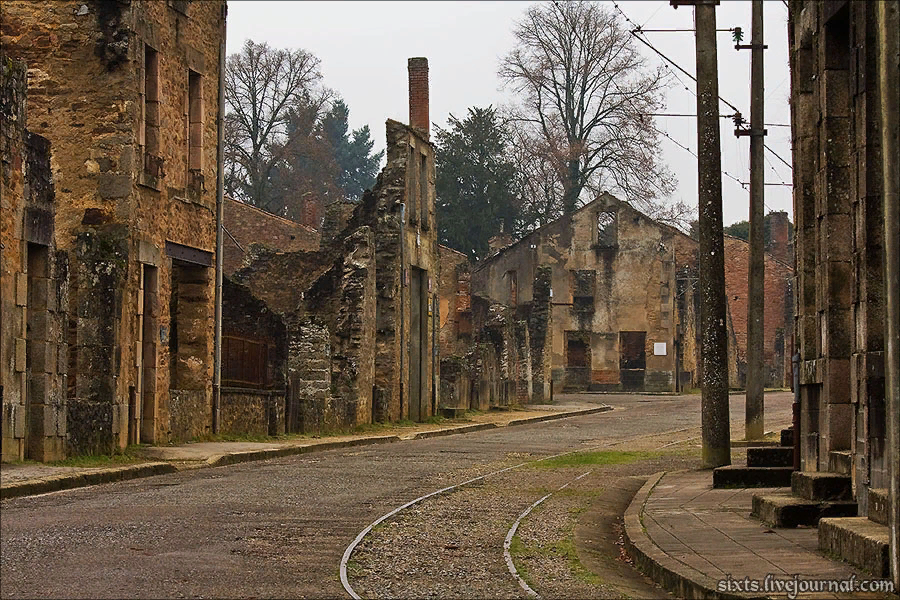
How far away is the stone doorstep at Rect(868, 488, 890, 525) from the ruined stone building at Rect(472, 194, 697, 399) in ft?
160

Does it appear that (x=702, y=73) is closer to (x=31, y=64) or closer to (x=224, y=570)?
(x=31, y=64)

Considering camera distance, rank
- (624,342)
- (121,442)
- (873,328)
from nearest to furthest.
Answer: (873,328) → (121,442) → (624,342)

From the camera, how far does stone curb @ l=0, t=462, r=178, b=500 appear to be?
13805 millimetres

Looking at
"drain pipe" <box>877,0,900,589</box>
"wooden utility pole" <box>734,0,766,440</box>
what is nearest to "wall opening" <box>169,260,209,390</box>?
"wooden utility pole" <box>734,0,766,440</box>

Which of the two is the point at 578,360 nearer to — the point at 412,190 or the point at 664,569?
the point at 412,190

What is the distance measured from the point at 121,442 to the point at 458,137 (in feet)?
175

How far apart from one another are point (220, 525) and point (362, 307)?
1927 centimetres

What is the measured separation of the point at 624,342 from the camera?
60.9 m

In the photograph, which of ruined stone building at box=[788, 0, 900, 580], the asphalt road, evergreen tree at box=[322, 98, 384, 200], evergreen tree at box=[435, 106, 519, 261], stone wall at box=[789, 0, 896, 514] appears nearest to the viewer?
the asphalt road

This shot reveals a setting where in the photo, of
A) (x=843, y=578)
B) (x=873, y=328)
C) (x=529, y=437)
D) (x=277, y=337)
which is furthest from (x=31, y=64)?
(x=843, y=578)

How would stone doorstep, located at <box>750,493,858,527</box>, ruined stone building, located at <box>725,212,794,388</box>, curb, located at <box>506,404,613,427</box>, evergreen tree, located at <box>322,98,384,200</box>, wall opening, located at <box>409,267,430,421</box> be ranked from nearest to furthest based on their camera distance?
stone doorstep, located at <box>750,493,858,527</box> < wall opening, located at <box>409,267,430,421</box> < curb, located at <box>506,404,613,427</box> < ruined stone building, located at <box>725,212,794,388</box> < evergreen tree, located at <box>322,98,384,200</box>

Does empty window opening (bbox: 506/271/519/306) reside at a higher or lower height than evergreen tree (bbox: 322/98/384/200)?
lower

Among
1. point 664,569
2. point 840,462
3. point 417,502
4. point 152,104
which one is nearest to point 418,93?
point 152,104

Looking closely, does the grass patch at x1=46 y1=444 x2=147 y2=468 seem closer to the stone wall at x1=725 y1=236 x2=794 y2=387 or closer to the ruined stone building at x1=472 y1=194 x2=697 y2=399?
the ruined stone building at x1=472 y1=194 x2=697 y2=399
